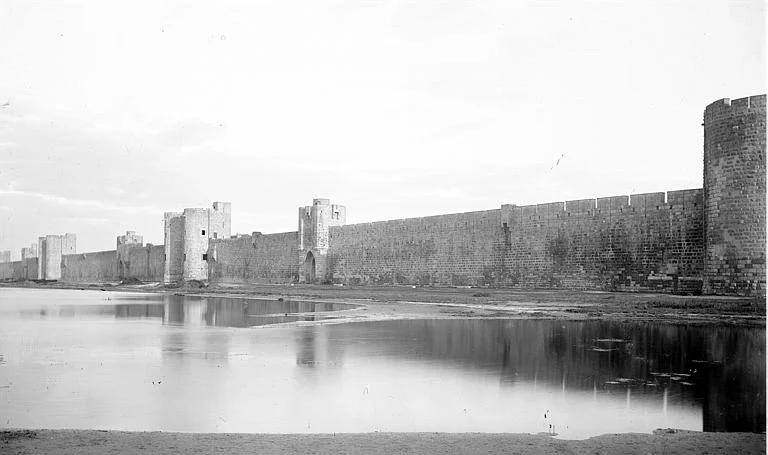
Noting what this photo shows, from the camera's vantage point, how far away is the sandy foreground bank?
175 inches

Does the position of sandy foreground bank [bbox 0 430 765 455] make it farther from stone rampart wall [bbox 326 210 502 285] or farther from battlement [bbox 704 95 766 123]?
stone rampart wall [bbox 326 210 502 285]

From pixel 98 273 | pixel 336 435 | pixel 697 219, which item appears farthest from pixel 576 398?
pixel 98 273

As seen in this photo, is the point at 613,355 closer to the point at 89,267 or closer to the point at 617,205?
the point at 617,205

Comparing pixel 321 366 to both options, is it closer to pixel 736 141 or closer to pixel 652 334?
pixel 652 334

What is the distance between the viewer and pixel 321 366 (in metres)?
7.66

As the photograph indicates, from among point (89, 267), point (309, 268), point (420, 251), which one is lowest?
point (89, 267)

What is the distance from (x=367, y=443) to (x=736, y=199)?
14050 mm

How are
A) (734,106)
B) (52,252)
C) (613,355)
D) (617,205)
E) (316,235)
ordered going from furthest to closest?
1. (52,252)
2. (316,235)
3. (617,205)
4. (734,106)
5. (613,355)

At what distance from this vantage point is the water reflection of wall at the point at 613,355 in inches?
243

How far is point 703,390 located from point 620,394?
2.43 feet

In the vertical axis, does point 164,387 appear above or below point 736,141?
below

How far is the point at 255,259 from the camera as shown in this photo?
1561 inches

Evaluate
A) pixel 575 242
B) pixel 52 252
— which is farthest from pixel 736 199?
pixel 52 252

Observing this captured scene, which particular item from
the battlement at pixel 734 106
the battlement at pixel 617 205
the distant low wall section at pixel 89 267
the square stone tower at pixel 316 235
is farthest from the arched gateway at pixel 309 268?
the distant low wall section at pixel 89 267
